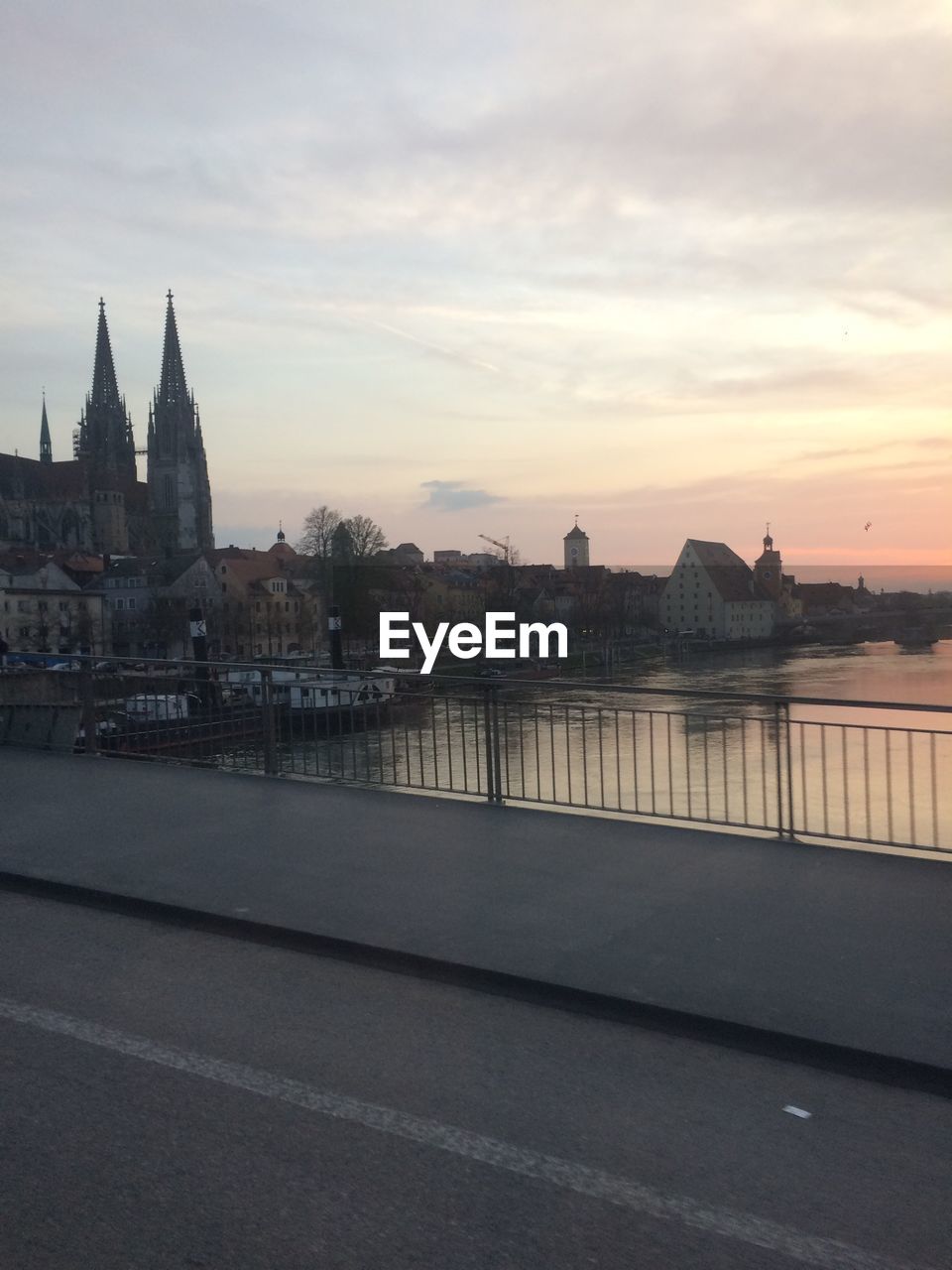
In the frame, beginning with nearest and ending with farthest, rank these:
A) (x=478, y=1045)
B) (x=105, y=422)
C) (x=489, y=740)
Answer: (x=478, y=1045) → (x=489, y=740) → (x=105, y=422)

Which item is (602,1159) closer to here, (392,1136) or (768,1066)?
(392,1136)

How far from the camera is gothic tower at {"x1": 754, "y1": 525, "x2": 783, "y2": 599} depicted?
236ft

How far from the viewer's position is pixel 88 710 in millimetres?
10570

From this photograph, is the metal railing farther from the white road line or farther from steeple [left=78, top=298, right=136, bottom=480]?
steeple [left=78, top=298, right=136, bottom=480]

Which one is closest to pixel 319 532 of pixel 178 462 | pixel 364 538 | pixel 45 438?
pixel 364 538

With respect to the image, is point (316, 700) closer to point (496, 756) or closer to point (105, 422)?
point (496, 756)

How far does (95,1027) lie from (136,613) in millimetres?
84754

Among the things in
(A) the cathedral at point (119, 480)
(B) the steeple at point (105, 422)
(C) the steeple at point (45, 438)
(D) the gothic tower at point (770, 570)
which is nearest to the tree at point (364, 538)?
(D) the gothic tower at point (770, 570)

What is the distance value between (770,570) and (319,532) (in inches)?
1427

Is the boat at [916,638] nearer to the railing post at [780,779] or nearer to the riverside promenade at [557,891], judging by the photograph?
the railing post at [780,779]

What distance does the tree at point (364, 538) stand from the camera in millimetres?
83688

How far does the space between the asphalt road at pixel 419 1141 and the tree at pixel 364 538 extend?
78815mm

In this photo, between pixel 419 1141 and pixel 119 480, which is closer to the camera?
pixel 419 1141
